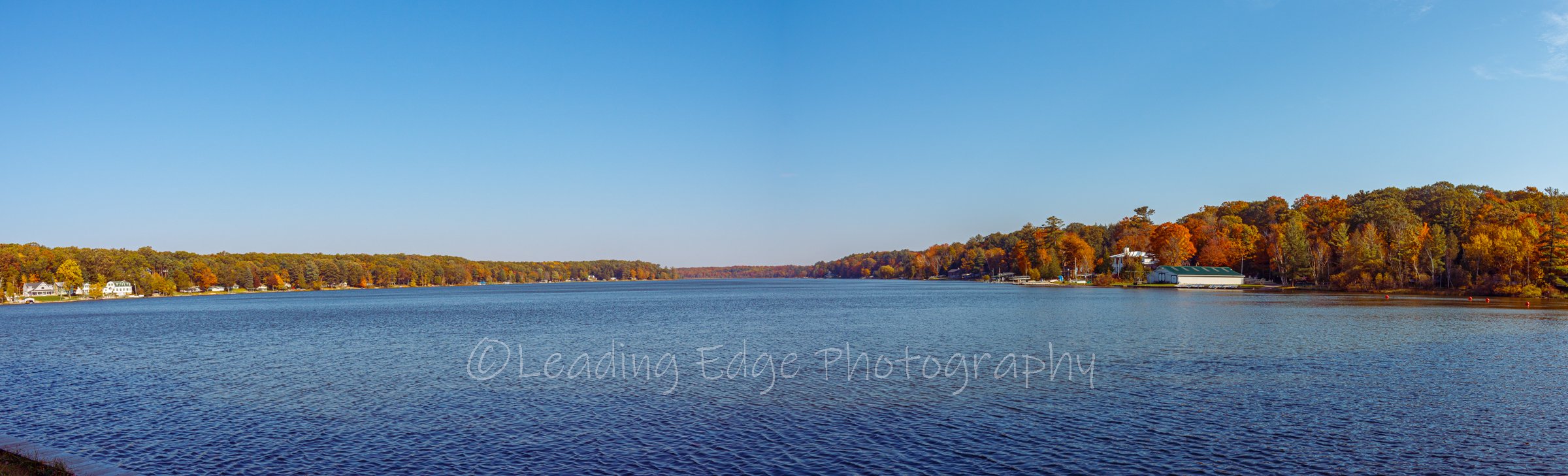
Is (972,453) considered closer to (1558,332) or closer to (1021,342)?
(1021,342)

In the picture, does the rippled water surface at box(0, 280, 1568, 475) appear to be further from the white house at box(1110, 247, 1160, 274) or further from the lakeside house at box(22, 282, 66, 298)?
the lakeside house at box(22, 282, 66, 298)

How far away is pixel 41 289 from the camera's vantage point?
480ft

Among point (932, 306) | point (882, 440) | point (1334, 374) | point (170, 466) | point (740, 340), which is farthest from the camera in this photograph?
point (932, 306)

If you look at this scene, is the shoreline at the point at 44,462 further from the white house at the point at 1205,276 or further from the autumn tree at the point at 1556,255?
the white house at the point at 1205,276

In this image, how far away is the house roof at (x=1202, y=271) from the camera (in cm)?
13662

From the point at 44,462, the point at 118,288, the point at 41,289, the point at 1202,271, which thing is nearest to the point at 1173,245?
the point at 1202,271

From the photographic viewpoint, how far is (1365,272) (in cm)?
10512

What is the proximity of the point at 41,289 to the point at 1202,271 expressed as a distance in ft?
683

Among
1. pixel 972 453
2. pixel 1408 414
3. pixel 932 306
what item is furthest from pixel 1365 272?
pixel 972 453

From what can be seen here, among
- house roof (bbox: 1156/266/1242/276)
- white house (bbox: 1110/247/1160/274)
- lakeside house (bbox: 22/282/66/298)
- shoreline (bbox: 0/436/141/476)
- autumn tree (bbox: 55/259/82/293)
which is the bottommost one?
shoreline (bbox: 0/436/141/476)

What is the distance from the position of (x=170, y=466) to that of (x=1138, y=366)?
99.2 feet

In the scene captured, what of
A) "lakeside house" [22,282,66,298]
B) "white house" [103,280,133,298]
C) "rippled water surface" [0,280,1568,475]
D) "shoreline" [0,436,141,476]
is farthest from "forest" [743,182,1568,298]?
"lakeside house" [22,282,66,298]

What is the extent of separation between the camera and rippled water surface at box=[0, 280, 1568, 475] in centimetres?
1753

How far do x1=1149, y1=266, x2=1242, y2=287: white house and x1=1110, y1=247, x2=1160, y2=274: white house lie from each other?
Result: 18.6m
